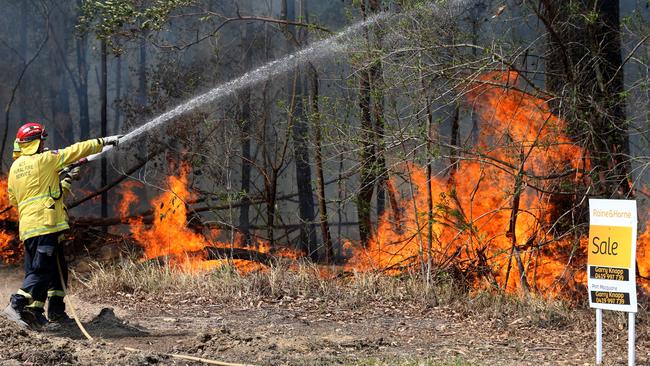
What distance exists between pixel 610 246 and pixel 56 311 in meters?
5.19

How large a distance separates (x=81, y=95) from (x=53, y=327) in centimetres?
1553

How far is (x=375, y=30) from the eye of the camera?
398 inches

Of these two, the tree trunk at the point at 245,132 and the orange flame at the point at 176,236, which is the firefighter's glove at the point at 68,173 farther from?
the tree trunk at the point at 245,132

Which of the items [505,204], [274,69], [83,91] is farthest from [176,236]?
[83,91]

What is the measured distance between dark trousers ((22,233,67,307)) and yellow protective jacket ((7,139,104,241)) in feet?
0.26

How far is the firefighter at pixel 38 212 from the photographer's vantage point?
754 centimetres

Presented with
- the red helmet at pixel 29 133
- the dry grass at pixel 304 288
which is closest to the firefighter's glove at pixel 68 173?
the red helmet at pixel 29 133

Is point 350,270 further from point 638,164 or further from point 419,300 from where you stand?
point 638,164

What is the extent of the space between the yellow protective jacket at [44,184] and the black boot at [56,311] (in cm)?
70

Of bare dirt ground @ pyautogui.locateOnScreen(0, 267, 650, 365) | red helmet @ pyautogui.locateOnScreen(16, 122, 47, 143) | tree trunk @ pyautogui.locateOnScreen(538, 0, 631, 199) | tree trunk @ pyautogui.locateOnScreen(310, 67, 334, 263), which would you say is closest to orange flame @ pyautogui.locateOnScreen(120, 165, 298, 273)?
tree trunk @ pyautogui.locateOnScreen(310, 67, 334, 263)

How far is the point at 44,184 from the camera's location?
760cm

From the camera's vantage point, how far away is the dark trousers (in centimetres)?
756

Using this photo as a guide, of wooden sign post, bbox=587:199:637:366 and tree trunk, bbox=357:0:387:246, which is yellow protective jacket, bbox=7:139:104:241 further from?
wooden sign post, bbox=587:199:637:366

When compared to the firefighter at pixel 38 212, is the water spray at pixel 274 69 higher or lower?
higher
